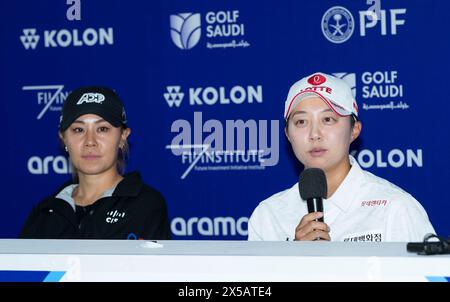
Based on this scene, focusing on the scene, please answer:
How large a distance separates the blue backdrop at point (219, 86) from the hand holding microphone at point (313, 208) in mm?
1795

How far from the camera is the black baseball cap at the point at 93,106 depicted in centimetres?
281

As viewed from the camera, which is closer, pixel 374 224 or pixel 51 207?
pixel 374 224

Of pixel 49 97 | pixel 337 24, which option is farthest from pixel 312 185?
pixel 49 97

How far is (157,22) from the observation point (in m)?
3.99

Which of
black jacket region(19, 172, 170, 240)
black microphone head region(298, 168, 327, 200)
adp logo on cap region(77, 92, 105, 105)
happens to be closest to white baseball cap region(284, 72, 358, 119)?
black microphone head region(298, 168, 327, 200)

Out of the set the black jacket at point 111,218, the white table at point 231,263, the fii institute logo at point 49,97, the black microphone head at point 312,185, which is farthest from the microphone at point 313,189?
the fii institute logo at point 49,97

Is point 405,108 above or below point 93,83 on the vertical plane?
below

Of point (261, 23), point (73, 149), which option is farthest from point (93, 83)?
point (73, 149)

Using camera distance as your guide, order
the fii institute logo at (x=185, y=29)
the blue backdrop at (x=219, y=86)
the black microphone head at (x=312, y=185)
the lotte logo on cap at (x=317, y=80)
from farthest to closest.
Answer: the fii institute logo at (x=185, y=29) < the blue backdrop at (x=219, y=86) < the lotte logo on cap at (x=317, y=80) < the black microphone head at (x=312, y=185)

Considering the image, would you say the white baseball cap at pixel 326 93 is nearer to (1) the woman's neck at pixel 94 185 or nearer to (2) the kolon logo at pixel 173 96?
(1) the woman's neck at pixel 94 185

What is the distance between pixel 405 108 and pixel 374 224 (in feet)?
5.09

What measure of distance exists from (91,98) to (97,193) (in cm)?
34

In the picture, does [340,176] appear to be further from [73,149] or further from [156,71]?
[156,71]

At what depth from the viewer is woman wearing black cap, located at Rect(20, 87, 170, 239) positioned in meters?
2.68
